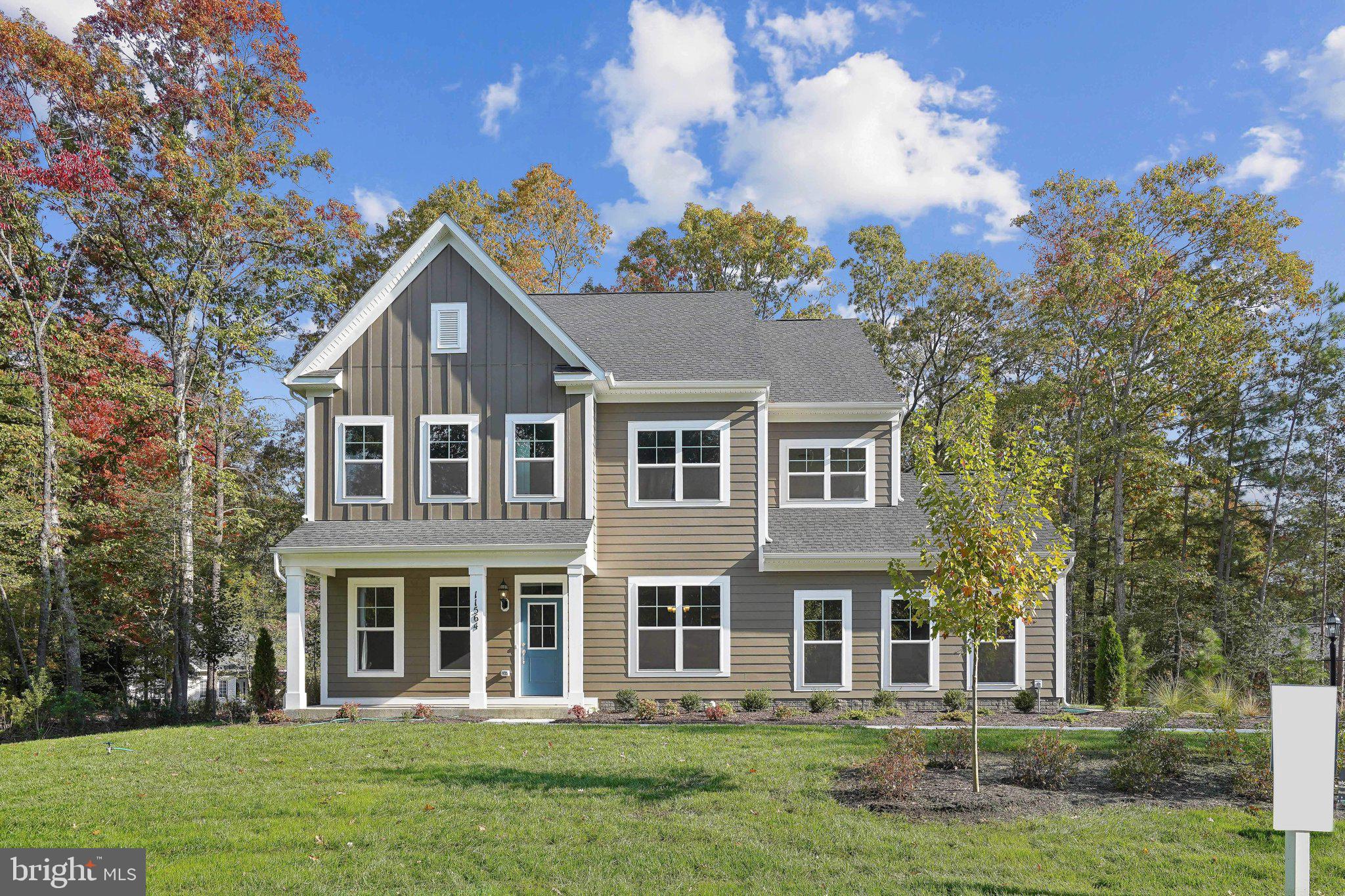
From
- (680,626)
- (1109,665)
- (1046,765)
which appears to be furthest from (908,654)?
(1046,765)

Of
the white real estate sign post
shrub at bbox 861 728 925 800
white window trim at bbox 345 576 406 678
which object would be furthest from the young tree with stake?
white window trim at bbox 345 576 406 678

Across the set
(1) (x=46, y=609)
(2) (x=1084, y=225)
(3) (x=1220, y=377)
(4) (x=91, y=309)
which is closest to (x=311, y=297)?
(4) (x=91, y=309)

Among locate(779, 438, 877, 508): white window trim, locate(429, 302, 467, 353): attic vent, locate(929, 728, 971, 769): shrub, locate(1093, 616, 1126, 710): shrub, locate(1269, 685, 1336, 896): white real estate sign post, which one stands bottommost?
locate(1093, 616, 1126, 710): shrub

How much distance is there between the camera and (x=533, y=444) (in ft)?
51.5

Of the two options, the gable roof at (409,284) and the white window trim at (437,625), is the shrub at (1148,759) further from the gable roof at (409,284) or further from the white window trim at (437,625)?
the white window trim at (437,625)

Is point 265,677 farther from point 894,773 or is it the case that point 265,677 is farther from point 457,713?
point 894,773

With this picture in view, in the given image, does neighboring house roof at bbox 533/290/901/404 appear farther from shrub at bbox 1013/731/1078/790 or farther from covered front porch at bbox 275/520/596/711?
shrub at bbox 1013/731/1078/790

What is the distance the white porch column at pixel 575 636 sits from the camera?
14695 millimetres

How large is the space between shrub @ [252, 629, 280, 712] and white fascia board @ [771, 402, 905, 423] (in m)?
11.1

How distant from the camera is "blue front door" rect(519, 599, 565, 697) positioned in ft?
52.3

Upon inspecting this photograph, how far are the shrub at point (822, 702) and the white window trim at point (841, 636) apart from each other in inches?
33.5

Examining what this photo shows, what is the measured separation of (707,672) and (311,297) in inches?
579

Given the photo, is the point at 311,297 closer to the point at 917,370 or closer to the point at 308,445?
the point at 308,445

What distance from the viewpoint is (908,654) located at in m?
16.2
